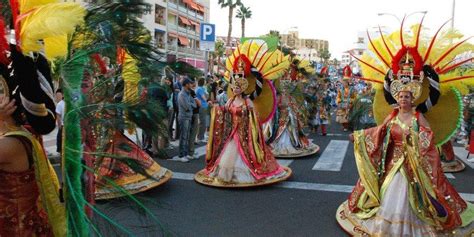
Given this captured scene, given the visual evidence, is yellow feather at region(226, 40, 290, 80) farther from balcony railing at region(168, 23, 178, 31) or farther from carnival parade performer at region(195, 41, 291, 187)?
balcony railing at region(168, 23, 178, 31)

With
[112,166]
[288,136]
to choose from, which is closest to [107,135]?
[112,166]

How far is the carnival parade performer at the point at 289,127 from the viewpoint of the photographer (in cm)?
906

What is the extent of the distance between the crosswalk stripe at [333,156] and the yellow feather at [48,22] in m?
6.37

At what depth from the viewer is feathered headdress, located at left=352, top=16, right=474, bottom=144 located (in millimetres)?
4223

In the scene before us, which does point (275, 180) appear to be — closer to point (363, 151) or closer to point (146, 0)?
point (363, 151)

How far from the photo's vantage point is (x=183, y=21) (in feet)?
147

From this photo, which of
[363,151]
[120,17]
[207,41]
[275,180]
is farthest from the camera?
[207,41]

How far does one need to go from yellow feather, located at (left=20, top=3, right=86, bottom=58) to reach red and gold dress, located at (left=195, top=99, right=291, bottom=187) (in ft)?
14.6

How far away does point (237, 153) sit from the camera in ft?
20.7

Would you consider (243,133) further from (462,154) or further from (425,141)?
(462,154)

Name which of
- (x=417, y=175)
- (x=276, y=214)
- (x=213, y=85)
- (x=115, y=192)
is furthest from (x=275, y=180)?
(x=213, y=85)

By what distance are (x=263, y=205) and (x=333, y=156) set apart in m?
4.10

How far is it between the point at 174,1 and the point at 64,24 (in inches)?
1735

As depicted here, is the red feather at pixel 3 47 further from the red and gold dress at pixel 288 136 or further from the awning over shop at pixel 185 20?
the awning over shop at pixel 185 20
